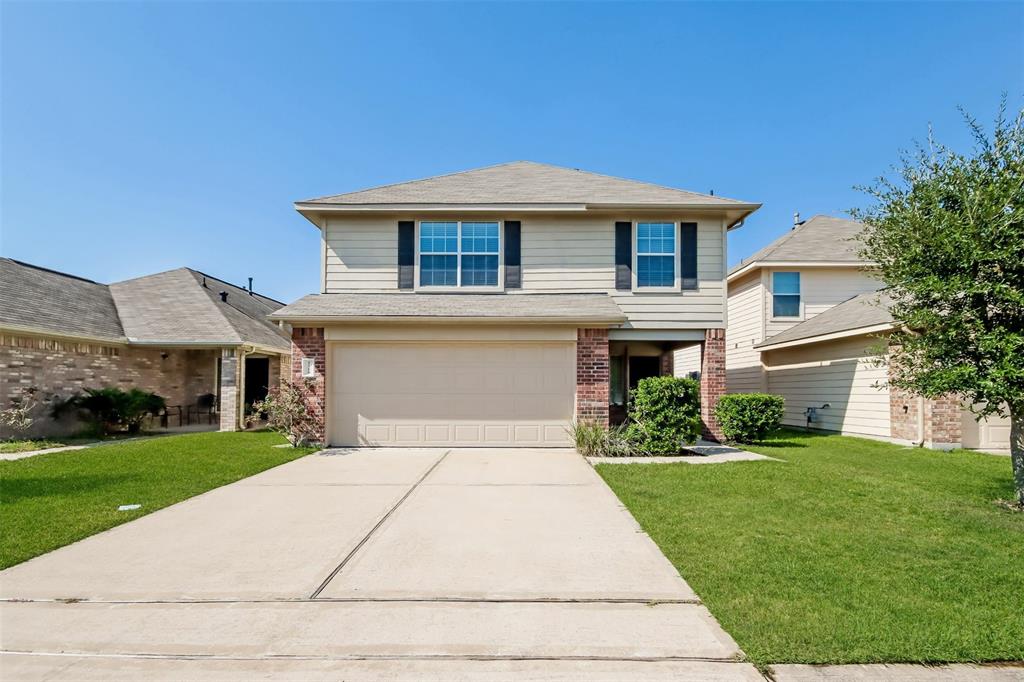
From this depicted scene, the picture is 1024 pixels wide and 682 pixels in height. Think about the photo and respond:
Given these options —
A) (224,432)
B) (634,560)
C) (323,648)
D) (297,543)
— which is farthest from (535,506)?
(224,432)

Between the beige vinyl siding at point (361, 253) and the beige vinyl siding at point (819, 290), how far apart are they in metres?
11.6

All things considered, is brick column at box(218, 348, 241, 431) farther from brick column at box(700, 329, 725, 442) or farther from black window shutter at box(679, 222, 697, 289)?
brick column at box(700, 329, 725, 442)

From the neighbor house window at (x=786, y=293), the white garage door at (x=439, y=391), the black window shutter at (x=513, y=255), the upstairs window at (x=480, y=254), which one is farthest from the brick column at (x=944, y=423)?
the upstairs window at (x=480, y=254)

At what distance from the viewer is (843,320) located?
1292cm

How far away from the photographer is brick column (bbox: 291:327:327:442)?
10359 mm

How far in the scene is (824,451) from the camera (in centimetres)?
1019

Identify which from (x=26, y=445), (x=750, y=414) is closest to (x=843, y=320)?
(x=750, y=414)

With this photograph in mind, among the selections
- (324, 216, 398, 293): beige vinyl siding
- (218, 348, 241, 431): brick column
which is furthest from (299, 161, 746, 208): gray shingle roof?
(218, 348, 241, 431): brick column

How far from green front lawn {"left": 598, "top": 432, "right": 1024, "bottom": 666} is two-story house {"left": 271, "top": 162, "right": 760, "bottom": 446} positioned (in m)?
3.13

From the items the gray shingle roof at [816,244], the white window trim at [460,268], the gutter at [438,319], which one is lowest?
the gutter at [438,319]

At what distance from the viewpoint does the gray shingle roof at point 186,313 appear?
46.2 feet

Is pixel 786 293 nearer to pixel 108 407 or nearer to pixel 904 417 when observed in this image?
pixel 904 417

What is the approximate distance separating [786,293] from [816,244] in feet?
6.87

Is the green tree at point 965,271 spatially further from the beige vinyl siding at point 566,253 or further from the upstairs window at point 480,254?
the upstairs window at point 480,254
